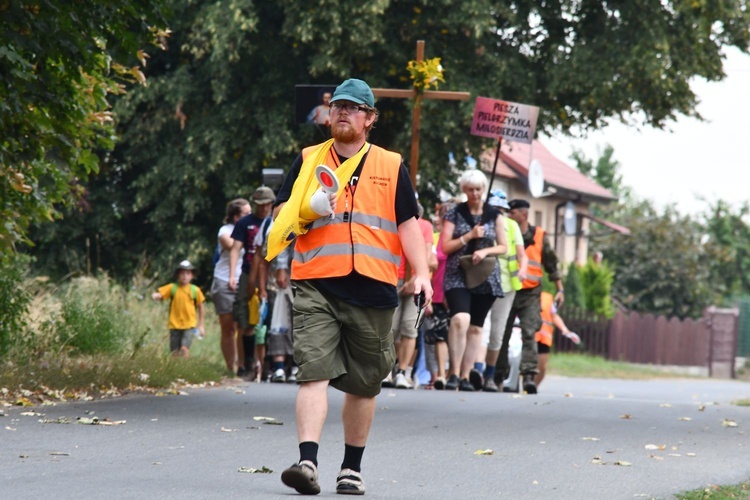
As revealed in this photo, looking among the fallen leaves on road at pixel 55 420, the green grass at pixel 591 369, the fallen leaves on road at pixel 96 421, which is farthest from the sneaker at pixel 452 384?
the green grass at pixel 591 369

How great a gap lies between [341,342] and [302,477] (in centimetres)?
79

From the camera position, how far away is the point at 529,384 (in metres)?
14.8

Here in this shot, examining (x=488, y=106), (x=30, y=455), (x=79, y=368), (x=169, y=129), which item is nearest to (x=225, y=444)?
(x=30, y=455)

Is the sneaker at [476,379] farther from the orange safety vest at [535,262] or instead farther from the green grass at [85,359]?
the green grass at [85,359]

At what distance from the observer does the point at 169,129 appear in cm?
2772

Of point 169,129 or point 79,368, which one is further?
point 169,129

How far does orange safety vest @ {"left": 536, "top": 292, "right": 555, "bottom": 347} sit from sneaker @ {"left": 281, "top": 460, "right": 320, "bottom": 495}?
358 inches

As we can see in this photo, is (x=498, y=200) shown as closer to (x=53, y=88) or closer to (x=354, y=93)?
(x=53, y=88)

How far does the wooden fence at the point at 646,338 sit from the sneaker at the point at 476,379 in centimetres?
2606

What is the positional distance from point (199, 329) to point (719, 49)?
46.1ft

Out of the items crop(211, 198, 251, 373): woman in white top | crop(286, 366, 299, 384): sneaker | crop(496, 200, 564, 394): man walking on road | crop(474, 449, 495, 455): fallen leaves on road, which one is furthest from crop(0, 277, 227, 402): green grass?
crop(474, 449, 495, 455): fallen leaves on road

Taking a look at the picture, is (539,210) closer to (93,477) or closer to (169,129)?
(169,129)

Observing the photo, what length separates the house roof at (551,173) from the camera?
47281mm

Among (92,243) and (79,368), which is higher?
(92,243)
